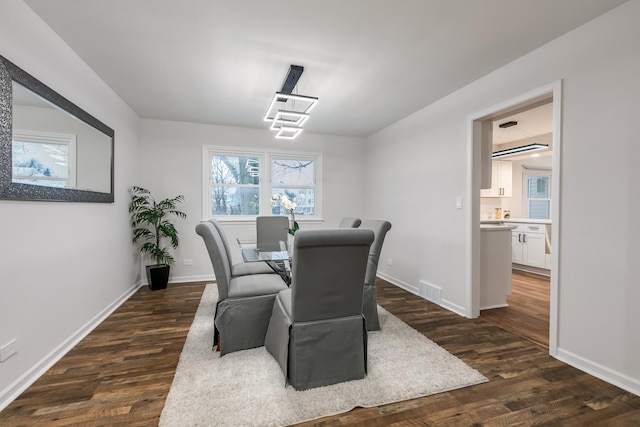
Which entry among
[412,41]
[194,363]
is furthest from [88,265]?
[412,41]

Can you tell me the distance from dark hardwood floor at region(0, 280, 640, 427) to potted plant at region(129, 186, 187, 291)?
1.30m

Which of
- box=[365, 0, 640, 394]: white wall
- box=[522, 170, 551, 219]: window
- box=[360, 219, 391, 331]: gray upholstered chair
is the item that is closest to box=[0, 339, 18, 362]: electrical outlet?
box=[360, 219, 391, 331]: gray upholstered chair

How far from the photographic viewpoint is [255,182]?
4.81m

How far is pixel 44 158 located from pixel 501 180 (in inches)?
272

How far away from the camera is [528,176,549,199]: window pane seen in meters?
6.19

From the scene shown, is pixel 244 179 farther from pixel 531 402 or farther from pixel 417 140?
pixel 531 402

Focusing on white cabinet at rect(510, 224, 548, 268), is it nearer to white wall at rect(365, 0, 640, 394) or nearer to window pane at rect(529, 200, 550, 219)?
window pane at rect(529, 200, 550, 219)

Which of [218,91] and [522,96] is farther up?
[218,91]

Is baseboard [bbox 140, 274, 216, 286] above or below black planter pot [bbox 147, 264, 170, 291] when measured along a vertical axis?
below

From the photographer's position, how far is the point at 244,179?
15.6 ft

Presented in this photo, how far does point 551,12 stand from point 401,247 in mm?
2960

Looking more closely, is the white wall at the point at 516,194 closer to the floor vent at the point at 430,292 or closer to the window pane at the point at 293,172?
the floor vent at the point at 430,292

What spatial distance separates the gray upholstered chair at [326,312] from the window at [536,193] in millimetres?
6051

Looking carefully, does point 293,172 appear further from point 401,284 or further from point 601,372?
point 601,372
